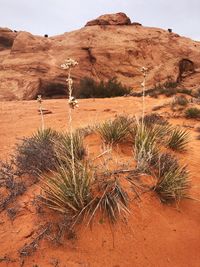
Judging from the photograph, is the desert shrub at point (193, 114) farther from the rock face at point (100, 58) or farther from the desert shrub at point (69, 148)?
the rock face at point (100, 58)

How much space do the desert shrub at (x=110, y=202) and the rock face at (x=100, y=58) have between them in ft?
51.7

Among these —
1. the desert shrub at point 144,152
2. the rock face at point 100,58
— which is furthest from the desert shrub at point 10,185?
the rock face at point 100,58

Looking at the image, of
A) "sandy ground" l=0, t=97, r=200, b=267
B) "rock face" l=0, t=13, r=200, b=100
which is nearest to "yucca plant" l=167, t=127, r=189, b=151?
"sandy ground" l=0, t=97, r=200, b=267

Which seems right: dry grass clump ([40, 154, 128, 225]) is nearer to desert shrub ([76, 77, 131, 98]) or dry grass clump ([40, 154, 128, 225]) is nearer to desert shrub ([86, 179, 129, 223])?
desert shrub ([86, 179, 129, 223])

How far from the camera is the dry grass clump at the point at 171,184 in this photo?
3.81m

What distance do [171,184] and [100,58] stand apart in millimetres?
17926

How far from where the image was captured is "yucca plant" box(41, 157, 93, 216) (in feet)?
11.0

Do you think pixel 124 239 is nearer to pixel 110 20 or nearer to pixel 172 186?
pixel 172 186

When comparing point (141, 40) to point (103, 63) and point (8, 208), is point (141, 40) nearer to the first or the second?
point (103, 63)

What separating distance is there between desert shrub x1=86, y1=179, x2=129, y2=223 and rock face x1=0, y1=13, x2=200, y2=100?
15759 millimetres

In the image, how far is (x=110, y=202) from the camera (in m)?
3.44

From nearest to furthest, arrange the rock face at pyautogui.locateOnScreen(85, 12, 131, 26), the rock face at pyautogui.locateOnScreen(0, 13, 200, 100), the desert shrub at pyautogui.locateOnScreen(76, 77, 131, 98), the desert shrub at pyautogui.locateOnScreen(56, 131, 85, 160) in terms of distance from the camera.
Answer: the desert shrub at pyautogui.locateOnScreen(56, 131, 85, 160)
the desert shrub at pyautogui.locateOnScreen(76, 77, 131, 98)
the rock face at pyautogui.locateOnScreen(0, 13, 200, 100)
the rock face at pyautogui.locateOnScreen(85, 12, 131, 26)

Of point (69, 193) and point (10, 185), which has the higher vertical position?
point (69, 193)

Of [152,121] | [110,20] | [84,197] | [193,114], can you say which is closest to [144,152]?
[84,197]
